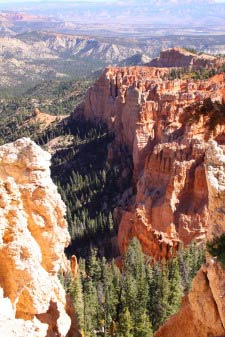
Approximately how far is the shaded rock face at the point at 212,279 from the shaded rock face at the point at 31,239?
13.7 ft

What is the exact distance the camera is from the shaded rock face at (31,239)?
40.3 ft

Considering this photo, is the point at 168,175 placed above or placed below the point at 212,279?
below

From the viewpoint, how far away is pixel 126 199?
52.1 meters

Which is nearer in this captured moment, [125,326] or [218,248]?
[218,248]

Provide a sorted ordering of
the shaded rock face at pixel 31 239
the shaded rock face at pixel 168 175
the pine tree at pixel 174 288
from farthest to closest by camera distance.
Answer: the shaded rock face at pixel 168 175
the pine tree at pixel 174 288
the shaded rock face at pixel 31 239

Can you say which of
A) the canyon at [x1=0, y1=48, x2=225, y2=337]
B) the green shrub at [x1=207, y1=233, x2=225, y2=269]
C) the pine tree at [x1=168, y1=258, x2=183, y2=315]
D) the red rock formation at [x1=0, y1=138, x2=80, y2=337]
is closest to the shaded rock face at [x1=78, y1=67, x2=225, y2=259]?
the canyon at [x1=0, y1=48, x2=225, y2=337]

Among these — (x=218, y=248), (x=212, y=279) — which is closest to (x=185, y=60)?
(x=212, y=279)

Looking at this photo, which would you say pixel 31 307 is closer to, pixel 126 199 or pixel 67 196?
pixel 126 199

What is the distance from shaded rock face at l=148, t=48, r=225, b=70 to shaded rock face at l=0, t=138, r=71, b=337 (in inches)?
2966

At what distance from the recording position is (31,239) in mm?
12938

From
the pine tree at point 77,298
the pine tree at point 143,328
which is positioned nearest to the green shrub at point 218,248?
the pine tree at point 143,328

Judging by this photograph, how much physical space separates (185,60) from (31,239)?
96194 mm

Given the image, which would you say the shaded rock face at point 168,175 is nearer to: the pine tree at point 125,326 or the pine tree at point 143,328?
the pine tree at point 143,328

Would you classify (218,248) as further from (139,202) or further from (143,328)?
(139,202)
